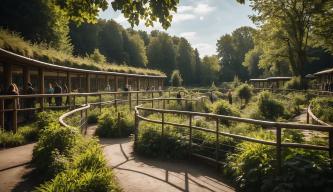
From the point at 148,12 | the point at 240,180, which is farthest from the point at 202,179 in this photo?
the point at 148,12

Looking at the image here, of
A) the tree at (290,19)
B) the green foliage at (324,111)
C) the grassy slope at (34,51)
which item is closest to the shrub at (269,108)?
the green foliage at (324,111)

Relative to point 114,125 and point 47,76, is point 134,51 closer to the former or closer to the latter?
point 47,76

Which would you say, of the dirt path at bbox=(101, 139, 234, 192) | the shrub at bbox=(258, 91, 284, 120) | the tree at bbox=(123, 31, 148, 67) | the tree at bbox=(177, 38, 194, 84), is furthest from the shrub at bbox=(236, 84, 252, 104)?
the tree at bbox=(177, 38, 194, 84)

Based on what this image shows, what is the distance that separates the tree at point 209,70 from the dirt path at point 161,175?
278 ft

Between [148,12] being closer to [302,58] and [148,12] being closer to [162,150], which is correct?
[162,150]

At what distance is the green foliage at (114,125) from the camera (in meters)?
12.5

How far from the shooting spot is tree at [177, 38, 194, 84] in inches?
3538

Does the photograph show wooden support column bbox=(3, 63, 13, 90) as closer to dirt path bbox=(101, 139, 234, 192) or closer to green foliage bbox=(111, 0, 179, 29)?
dirt path bbox=(101, 139, 234, 192)

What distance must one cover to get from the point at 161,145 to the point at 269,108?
45.4 ft

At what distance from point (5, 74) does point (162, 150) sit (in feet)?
28.5

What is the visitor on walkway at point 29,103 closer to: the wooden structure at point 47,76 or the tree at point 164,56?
the wooden structure at point 47,76

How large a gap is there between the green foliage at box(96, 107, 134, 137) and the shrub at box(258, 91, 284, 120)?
10.9 metres

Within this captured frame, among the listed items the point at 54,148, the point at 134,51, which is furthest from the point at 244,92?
the point at 134,51

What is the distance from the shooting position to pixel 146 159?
897 cm
